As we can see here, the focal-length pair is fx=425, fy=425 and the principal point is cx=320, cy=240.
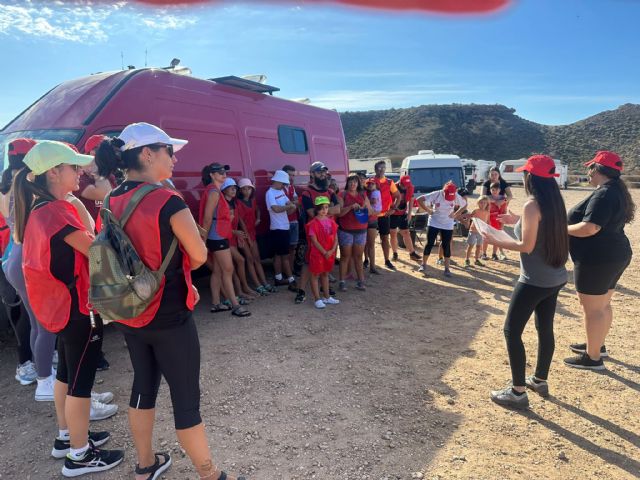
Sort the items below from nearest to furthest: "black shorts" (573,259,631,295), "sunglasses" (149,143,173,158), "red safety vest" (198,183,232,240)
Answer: "sunglasses" (149,143,173,158) → "black shorts" (573,259,631,295) → "red safety vest" (198,183,232,240)

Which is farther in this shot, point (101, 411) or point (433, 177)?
point (433, 177)

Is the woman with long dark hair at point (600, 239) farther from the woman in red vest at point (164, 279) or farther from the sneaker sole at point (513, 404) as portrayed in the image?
the woman in red vest at point (164, 279)

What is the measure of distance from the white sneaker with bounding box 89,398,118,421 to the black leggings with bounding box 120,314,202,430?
129 centimetres

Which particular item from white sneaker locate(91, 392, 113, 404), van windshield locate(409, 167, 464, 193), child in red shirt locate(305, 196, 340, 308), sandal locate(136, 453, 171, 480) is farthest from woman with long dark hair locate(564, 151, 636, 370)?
van windshield locate(409, 167, 464, 193)

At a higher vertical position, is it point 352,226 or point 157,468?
point 352,226

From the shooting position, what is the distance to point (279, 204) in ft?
20.4

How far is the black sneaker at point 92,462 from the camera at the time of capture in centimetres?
255

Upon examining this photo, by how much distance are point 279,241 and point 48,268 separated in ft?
13.7

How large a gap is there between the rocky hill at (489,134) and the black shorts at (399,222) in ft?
178

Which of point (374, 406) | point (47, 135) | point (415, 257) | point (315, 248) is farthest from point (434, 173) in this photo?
point (47, 135)

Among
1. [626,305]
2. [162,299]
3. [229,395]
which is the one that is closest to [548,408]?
[229,395]

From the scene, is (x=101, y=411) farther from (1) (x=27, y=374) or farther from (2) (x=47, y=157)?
(2) (x=47, y=157)

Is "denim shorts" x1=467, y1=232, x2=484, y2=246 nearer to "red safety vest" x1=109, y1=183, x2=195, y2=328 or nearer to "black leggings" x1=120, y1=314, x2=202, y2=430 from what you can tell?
"black leggings" x1=120, y1=314, x2=202, y2=430

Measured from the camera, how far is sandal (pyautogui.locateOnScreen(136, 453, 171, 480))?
7.86 feet
